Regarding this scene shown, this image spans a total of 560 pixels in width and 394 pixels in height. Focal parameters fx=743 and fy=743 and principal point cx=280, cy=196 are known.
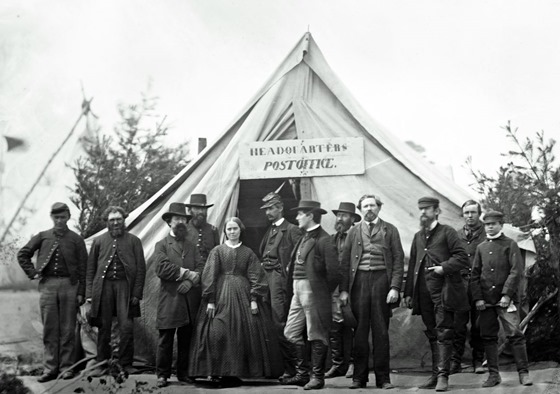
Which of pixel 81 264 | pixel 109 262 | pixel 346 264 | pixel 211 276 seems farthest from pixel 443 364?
pixel 81 264

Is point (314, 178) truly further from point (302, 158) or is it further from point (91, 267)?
point (91, 267)

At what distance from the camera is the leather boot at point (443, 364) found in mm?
6133

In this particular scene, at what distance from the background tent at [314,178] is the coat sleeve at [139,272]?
0.68 m

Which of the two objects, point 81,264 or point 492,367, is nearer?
point 492,367

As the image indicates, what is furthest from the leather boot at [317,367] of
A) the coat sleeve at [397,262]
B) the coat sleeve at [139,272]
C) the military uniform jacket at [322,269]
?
the coat sleeve at [139,272]

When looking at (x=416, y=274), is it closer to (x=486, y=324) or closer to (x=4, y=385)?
(x=486, y=324)

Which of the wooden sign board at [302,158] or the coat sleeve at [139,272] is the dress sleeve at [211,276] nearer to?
the coat sleeve at [139,272]

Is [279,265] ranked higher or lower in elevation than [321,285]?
higher

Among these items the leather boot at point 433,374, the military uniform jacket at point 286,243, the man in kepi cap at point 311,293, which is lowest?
the leather boot at point 433,374

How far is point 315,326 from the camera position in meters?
6.52

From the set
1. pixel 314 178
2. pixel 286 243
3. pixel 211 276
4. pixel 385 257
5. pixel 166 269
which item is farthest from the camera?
pixel 314 178

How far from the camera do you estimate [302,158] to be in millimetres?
8336

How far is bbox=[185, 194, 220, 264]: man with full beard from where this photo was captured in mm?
7504

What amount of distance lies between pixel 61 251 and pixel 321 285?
Result: 2614mm
